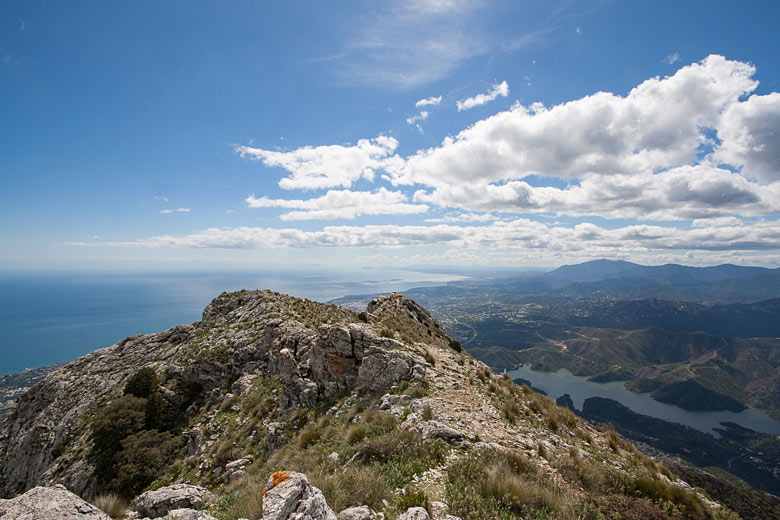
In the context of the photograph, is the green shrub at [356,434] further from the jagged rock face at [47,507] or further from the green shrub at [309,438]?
the jagged rock face at [47,507]

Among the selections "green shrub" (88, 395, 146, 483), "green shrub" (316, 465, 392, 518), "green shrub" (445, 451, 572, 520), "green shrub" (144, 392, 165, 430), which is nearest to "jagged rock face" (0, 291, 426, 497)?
"green shrub" (88, 395, 146, 483)

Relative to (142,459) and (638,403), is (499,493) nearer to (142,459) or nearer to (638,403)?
(142,459)

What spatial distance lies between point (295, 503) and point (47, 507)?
4323 mm

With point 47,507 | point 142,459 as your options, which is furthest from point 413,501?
point 142,459

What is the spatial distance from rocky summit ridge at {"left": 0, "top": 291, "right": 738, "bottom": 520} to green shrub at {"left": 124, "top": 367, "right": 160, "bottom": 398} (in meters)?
0.14

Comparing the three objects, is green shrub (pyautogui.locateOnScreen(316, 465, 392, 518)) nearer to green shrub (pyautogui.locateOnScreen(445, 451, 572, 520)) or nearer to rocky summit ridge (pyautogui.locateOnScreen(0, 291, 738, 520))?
rocky summit ridge (pyautogui.locateOnScreen(0, 291, 738, 520))

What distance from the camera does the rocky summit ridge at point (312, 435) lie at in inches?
251

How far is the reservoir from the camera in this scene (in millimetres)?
140125

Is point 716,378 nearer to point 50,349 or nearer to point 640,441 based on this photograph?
point 640,441

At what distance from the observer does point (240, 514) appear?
20.3ft

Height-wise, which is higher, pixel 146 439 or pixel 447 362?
pixel 447 362

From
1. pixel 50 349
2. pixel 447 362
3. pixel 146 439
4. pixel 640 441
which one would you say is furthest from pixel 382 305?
pixel 50 349

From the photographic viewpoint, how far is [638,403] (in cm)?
15600

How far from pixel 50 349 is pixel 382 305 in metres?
236
